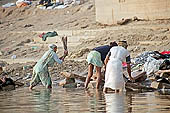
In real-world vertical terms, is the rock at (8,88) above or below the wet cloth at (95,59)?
below

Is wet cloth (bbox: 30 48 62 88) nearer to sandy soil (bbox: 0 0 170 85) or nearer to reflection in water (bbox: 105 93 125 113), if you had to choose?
reflection in water (bbox: 105 93 125 113)

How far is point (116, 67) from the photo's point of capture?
1356 cm


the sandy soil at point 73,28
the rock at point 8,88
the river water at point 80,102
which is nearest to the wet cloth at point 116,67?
the river water at point 80,102

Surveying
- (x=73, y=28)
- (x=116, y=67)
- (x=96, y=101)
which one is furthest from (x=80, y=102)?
(x=73, y=28)

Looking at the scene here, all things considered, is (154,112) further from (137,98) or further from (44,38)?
(44,38)

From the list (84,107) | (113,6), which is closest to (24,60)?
(113,6)

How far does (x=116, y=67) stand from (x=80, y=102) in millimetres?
1866

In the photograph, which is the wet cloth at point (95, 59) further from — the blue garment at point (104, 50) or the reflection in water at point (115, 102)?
the reflection in water at point (115, 102)

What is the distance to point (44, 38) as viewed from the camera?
90.3 feet

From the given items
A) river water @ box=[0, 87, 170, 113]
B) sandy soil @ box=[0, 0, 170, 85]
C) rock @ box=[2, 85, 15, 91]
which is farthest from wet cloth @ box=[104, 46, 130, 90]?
sandy soil @ box=[0, 0, 170, 85]

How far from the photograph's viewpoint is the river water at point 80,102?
10.4 m

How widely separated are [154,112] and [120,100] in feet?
7.48

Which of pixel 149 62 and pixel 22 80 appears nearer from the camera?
pixel 149 62

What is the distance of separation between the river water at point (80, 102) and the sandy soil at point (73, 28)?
5700mm
